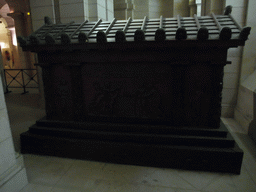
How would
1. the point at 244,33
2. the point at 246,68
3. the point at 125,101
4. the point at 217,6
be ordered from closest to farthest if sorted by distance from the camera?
the point at 244,33 → the point at 125,101 → the point at 246,68 → the point at 217,6

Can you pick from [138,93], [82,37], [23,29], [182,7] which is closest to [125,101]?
[138,93]

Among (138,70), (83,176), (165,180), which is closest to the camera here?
(165,180)

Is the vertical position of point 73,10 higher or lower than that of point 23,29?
higher

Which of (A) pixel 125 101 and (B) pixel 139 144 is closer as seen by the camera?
(B) pixel 139 144

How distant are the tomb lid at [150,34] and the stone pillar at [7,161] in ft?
3.91

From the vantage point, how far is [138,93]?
10.6ft

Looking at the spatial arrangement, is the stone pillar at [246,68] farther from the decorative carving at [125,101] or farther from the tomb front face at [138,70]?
the decorative carving at [125,101]

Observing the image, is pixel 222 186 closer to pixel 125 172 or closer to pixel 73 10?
pixel 125 172

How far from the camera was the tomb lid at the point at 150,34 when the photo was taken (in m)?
2.67

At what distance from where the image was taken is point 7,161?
2.41 metres

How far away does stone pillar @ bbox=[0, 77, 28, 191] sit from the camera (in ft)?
7.68

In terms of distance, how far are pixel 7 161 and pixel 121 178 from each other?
1.55 m

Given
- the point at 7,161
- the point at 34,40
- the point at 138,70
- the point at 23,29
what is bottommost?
the point at 7,161

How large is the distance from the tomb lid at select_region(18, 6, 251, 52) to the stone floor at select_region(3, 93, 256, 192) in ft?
6.39
